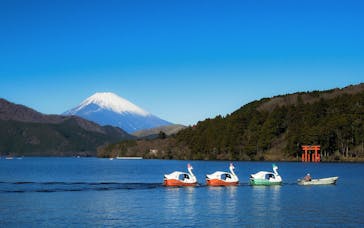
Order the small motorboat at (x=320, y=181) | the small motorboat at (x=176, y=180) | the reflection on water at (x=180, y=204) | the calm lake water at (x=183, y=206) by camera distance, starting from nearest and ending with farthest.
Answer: the calm lake water at (x=183, y=206) → the reflection on water at (x=180, y=204) → the small motorboat at (x=176, y=180) → the small motorboat at (x=320, y=181)

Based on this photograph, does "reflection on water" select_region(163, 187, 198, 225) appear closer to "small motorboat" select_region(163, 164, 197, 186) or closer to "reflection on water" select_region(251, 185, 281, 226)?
"small motorboat" select_region(163, 164, 197, 186)

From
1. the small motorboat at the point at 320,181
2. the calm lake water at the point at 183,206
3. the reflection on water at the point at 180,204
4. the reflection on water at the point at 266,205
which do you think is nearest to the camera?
the calm lake water at the point at 183,206

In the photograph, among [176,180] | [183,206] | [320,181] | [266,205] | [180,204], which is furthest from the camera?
[320,181]

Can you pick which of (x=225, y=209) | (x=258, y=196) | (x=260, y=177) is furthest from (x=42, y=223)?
(x=260, y=177)

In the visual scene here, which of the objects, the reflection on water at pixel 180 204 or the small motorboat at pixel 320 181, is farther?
the small motorboat at pixel 320 181

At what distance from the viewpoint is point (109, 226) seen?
51.8 metres

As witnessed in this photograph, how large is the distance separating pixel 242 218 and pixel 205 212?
227 inches

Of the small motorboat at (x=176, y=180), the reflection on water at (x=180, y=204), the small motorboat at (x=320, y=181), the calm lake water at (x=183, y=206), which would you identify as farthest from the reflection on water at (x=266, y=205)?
the small motorboat at (x=176, y=180)

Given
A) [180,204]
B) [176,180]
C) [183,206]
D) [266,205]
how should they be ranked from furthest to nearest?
[176,180] → [180,204] → [266,205] → [183,206]

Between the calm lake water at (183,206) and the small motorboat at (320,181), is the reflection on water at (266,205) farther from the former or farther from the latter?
the small motorboat at (320,181)

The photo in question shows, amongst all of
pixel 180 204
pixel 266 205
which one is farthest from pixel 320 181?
pixel 180 204

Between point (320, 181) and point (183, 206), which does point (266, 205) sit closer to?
point (183, 206)

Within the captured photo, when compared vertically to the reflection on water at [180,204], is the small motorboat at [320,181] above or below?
above

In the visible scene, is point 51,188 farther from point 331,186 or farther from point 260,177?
point 331,186
